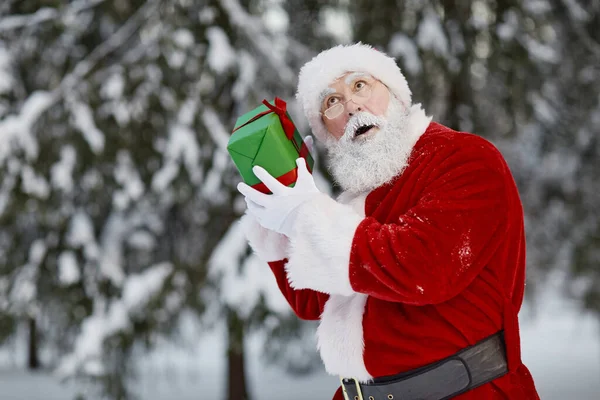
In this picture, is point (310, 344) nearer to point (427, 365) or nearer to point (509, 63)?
point (509, 63)

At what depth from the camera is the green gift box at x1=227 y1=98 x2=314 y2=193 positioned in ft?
5.19

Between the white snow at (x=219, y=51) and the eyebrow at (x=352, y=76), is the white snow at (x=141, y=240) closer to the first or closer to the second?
the white snow at (x=219, y=51)

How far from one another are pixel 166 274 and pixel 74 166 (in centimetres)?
110

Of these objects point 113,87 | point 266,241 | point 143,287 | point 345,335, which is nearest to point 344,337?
point 345,335

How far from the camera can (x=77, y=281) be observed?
15.2ft

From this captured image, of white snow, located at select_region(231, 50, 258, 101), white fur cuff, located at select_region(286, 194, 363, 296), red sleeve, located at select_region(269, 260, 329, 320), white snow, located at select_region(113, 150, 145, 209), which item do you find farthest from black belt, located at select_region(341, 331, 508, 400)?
white snow, located at select_region(113, 150, 145, 209)

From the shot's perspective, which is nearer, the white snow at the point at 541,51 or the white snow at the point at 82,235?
the white snow at the point at 82,235

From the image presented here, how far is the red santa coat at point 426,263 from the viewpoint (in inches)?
54.5

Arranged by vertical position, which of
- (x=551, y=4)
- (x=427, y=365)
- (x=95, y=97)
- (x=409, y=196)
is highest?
(x=551, y=4)

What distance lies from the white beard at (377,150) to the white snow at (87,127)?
3171 mm

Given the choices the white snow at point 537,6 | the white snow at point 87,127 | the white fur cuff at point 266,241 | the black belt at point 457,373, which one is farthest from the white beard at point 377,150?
the white snow at point 537,6

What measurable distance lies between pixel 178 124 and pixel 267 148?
10.4ft

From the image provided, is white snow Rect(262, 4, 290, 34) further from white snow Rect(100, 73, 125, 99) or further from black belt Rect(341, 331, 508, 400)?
black belt Rect(341, 331, 508, 400)

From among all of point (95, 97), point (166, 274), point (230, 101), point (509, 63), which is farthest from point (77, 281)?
point (509, 63)
